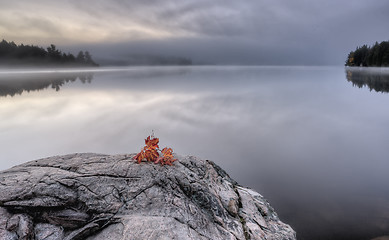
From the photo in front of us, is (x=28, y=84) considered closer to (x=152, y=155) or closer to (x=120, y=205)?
(x=152, y=155)

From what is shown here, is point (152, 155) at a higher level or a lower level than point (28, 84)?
lower

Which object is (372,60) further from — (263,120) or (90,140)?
(90,140)

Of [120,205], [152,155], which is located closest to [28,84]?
[152,155]

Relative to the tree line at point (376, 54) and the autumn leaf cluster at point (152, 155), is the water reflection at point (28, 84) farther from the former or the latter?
the tree line at point (376, 54)

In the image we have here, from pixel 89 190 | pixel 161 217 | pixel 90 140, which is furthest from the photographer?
pixel 90 140

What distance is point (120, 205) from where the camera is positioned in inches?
252

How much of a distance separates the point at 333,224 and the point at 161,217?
387 inches

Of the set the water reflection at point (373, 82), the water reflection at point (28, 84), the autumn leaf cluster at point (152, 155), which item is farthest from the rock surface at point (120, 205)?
the water reflection at point (373, 82)

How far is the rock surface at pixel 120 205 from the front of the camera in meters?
5.72

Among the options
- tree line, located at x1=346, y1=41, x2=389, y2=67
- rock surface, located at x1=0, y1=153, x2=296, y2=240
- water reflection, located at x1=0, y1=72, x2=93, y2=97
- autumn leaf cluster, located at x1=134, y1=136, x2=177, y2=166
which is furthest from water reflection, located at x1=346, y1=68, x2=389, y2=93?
water reflection, located at x1=0, y1=72, x2=93, y2=97

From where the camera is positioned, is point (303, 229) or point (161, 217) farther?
point (303, 229)

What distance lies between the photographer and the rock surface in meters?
5.72

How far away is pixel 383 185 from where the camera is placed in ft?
49.8

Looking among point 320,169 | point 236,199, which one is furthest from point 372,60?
point 236,199
